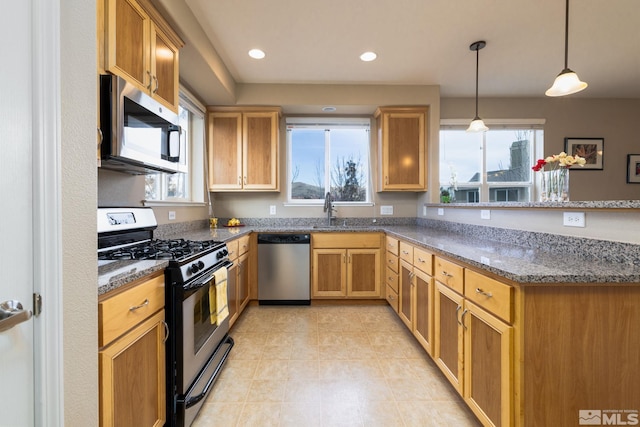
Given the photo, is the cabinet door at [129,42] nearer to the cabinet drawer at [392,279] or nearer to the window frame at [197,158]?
the window frame at [197,158]

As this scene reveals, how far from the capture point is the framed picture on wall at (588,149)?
13.1ft

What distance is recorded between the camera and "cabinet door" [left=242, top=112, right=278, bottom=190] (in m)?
3.47

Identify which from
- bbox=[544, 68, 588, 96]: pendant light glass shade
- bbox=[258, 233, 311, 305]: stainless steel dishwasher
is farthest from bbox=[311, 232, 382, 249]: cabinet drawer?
bbox=[544, 68, 588, 96]: pendant light glass shade

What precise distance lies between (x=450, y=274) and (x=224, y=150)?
113 inches

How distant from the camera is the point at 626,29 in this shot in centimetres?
247

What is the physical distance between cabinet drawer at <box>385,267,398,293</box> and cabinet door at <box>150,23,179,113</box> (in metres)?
2.43

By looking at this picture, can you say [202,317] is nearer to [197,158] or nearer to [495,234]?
[495,234]

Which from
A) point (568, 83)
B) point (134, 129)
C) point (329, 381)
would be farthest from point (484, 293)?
point (134, 129)

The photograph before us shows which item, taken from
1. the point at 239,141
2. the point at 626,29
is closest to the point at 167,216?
the point at 239,141

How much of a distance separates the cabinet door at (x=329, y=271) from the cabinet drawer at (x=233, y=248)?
36.6 inches

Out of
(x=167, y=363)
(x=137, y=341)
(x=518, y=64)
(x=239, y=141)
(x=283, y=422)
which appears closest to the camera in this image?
(x=137, y=341)

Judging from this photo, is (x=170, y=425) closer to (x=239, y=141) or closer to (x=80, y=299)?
(x=80, y=299)

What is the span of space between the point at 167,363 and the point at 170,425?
0.30 metres

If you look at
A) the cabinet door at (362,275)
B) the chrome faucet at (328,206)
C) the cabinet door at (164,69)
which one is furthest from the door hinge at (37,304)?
the chrome faucet at (328,206)
